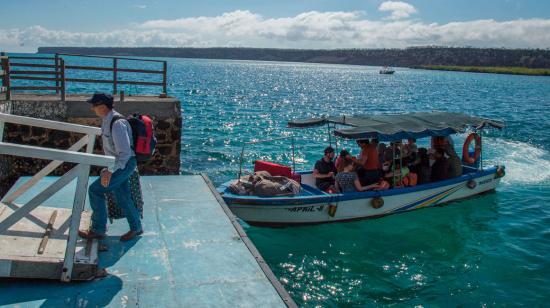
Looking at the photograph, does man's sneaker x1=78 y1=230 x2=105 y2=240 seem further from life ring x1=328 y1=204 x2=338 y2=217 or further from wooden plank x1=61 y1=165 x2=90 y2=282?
life ring x1=328 y1=204 x2=338 y2=217

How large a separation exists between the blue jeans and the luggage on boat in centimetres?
470

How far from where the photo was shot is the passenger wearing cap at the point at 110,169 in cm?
637

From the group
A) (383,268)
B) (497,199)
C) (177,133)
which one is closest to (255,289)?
(383,268)

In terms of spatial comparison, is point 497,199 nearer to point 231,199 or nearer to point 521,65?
point 231,199

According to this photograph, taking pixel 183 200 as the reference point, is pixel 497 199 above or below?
below

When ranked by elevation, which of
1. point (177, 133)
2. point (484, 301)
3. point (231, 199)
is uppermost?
point (177, 133)

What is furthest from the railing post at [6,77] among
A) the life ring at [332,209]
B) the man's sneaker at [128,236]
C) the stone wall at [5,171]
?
the life ring at [332,209]

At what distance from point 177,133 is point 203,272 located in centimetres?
806

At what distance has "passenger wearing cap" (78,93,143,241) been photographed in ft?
20.9

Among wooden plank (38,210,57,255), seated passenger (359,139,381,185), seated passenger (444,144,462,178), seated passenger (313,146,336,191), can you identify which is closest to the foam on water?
seated passenger (444,144,462,178)

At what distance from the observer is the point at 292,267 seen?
33.8ft

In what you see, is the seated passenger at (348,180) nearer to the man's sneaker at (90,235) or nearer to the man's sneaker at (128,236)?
the man's sneaker at (128,236)

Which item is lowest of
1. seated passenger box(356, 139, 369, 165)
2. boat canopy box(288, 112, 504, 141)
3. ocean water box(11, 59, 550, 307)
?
ocean water box(11, 59, 550, 307)

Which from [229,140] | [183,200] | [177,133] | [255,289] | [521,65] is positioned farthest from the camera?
[521,65]
